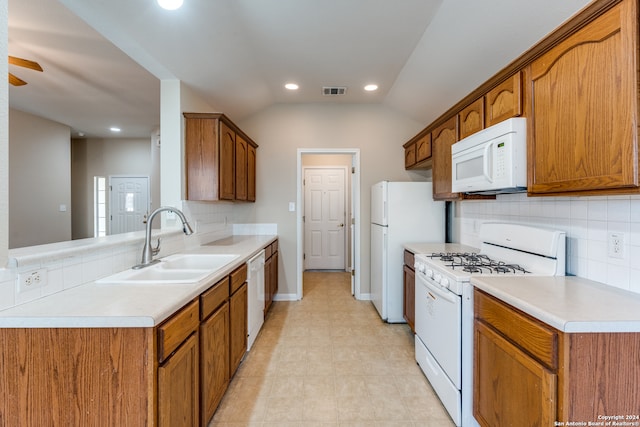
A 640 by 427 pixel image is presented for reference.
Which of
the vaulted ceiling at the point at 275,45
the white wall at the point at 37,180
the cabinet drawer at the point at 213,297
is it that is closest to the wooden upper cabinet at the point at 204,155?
the vaulted ceiling at the point at 275,45

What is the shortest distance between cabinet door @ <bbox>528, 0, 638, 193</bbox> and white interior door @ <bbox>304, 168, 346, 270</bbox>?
4.27m

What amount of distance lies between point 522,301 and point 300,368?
1.72 meters

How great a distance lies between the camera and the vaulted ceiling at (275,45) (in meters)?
1.89

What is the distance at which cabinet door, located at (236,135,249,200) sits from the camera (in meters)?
3.16

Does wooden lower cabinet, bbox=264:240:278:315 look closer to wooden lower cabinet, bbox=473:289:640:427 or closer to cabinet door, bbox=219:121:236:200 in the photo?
cabinet door, bbox=219:121:236:200

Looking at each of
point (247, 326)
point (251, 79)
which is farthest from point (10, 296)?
point (251, 79)

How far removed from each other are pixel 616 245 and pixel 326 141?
122 inches

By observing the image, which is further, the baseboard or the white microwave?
the baseboard

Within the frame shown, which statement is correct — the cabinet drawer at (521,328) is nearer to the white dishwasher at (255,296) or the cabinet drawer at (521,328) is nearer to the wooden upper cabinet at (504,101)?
the wooden upper cabinet at (504,101)

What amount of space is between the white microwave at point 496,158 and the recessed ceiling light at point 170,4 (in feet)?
6.79

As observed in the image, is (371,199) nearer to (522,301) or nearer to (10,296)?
(522,301)

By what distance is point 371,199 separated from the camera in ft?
12.6

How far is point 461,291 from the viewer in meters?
1.68

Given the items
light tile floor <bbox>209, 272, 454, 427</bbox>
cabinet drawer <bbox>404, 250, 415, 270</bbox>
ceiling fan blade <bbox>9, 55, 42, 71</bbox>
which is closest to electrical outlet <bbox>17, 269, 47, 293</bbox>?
light tile floor <bbox>209, 272, 454, 427</bbox>
